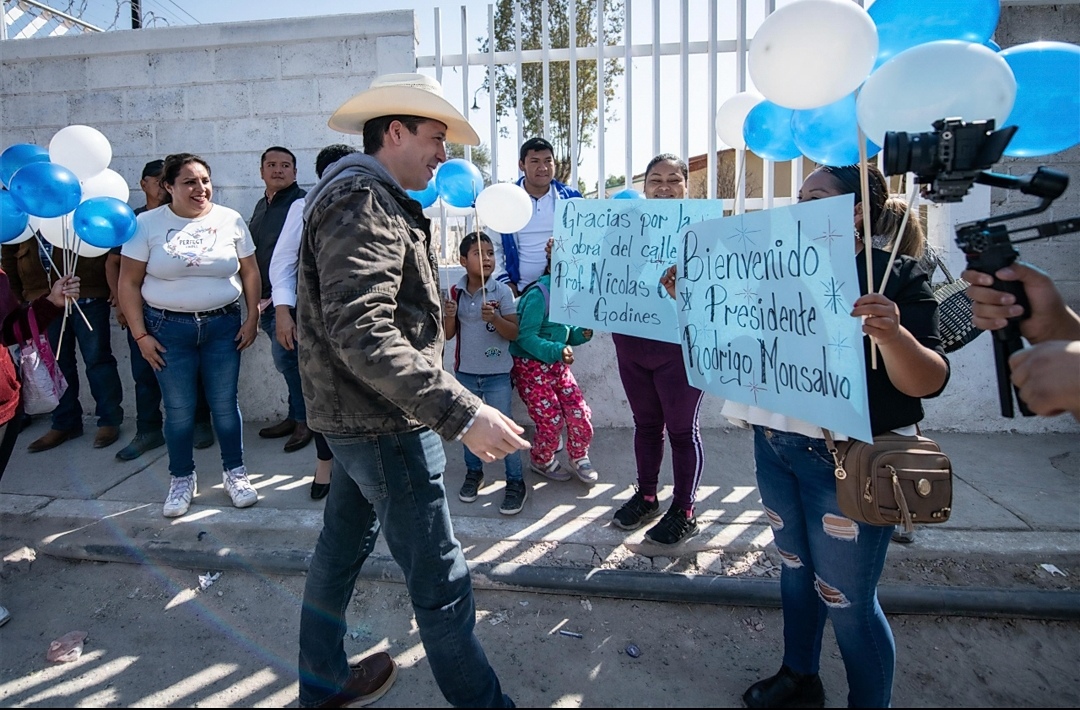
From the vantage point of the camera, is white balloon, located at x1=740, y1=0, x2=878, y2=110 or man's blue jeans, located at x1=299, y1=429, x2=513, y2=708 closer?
white balloon, located at x1=740, y1=0, x2=878, y2=110

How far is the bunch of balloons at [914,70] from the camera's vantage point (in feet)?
4.72

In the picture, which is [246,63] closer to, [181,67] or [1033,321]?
[181,67]

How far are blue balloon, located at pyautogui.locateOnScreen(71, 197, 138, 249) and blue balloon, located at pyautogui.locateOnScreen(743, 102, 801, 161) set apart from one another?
3.19 meters

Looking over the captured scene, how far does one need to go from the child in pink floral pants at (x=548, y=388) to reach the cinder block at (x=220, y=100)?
3018 millimetres

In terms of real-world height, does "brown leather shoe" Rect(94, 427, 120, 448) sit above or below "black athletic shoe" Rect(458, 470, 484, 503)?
above

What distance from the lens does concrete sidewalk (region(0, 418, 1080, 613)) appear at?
3.00 metres

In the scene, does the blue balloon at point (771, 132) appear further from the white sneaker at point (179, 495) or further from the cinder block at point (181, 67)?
the cinder block at point (181, 67)

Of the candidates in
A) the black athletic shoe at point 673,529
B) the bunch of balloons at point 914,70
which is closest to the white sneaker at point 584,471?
the black athletic shoe at point 673,529

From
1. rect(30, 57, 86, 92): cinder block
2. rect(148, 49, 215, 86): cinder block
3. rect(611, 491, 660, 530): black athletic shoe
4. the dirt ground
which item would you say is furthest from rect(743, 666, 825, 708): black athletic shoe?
rect(30, 57, 86, 92): cinder block

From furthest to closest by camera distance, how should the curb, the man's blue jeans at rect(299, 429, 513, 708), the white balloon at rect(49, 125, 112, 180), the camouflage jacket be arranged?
the white balloon at rect(49, 125, 112, 180)
the curb
the man's blue jeans at rect(299, 429, 513, 708)
the camouflage jacket

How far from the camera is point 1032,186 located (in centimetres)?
133

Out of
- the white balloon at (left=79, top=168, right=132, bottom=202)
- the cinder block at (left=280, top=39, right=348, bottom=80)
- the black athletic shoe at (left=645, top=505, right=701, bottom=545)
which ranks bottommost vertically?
the black athletic shoe at (left=645, top=505, right=701, bottom=545)

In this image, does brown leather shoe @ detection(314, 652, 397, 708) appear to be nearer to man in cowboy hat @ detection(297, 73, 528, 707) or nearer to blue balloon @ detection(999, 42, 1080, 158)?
man in cowboy hat @ detection(297, 73, 528, 707)

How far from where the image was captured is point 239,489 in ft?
11.9
